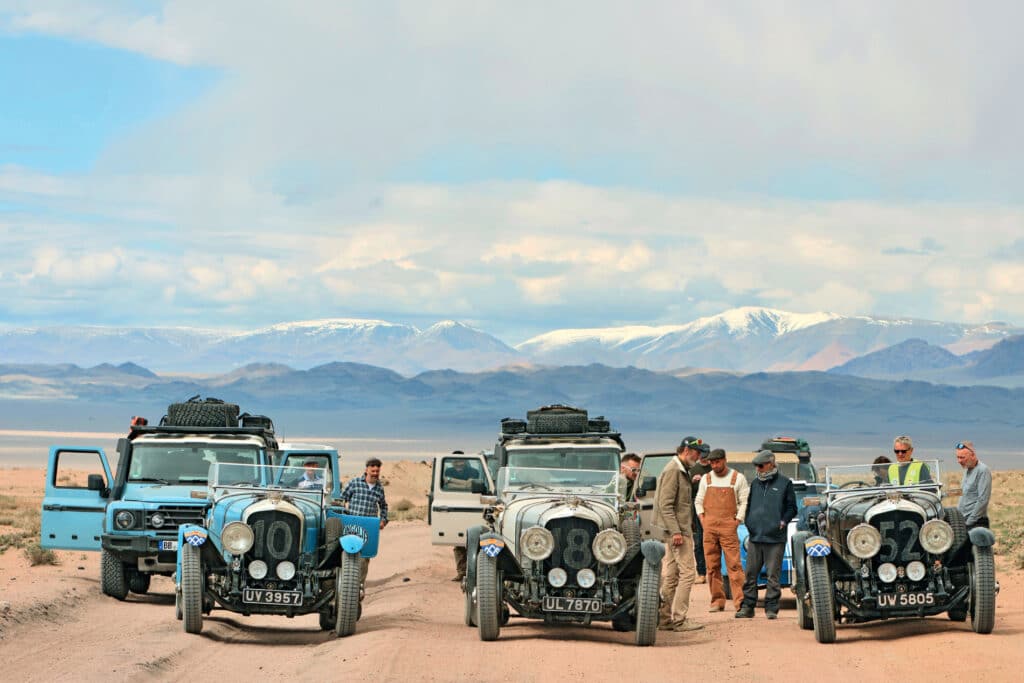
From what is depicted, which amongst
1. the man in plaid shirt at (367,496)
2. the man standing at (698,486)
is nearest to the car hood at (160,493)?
the man in plaid shirt at (367,496)

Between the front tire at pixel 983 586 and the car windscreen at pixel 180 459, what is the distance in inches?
361

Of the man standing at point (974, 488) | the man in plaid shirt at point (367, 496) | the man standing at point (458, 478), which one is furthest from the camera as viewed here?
the man standing at point (458, 478)

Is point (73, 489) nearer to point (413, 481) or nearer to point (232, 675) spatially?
point (232, 675)

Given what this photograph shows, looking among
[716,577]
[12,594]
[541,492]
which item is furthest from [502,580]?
[12,594]

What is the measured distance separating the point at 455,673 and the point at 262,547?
2.99 metres

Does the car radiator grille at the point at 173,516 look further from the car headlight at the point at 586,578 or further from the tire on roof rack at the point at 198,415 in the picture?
the car headlight at the point at 586,578

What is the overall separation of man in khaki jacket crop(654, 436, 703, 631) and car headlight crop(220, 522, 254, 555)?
435 cm

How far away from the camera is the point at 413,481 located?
205 ft

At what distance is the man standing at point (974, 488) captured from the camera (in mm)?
15539

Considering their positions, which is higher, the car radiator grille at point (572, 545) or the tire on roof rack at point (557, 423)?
the tire on roof rack at point (557, 423)

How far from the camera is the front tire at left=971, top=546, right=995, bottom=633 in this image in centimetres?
1374

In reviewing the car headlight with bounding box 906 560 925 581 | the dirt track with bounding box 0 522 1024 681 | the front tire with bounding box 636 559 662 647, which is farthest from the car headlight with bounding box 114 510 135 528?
the car headlight with bounding box 906 560 925 581

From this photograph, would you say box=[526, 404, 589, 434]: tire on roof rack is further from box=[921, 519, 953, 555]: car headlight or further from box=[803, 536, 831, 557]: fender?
box=[921, 519, 953, 555]: car headlight

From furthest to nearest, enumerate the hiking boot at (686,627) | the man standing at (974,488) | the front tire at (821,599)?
the hiking boot at (686,627), the man standing at (974,488), the front tire at (821,599)
